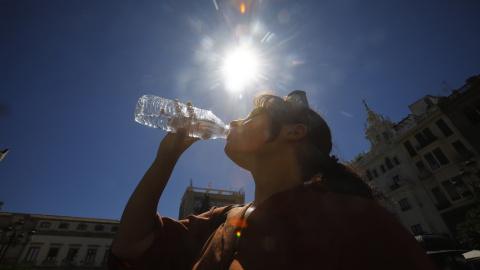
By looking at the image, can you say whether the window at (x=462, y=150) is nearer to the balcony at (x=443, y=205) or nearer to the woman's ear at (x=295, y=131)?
the balcony at (x=443, y=205)

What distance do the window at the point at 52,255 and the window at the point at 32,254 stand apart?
140 cm

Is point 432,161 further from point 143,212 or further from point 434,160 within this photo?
point 143,212

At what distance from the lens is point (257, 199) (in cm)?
174

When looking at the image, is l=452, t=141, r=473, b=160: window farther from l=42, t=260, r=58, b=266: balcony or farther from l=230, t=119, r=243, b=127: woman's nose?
l=42, t=260, r=58, b=266: balcony

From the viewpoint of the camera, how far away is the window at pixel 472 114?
18934 mm

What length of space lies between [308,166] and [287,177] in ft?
1.14

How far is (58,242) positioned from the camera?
30359 mm

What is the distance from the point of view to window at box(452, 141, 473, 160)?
1900 cm

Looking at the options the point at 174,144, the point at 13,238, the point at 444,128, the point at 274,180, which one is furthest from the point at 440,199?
the point at 13,238

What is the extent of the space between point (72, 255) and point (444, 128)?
48927 mm

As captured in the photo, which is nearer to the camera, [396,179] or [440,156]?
[440,156]

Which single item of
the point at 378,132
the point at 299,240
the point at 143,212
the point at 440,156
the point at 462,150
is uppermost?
the point at 378,132

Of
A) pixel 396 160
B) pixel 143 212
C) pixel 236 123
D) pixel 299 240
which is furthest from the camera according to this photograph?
pixel 396 160

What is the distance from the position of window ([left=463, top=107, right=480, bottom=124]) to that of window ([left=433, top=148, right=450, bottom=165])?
12.4 ft
